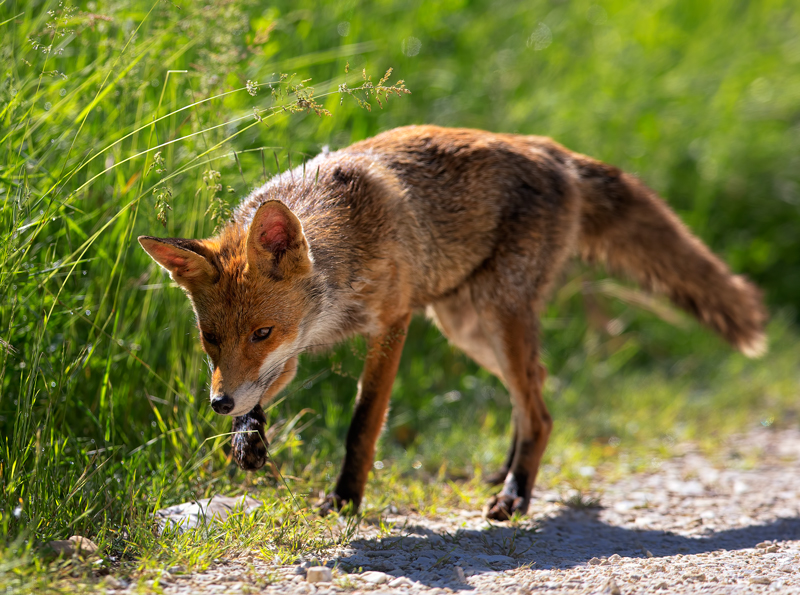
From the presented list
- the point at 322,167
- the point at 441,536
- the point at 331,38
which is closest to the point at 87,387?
the point at 322,167

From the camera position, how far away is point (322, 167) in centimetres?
441

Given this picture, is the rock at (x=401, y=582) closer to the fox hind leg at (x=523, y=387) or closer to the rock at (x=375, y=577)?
the rock at (x=375, y=577)

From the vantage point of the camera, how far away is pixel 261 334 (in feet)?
11.9

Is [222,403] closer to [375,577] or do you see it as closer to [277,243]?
[277,243]

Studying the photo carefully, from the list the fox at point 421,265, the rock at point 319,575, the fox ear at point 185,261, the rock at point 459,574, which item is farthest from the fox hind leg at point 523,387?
the fox ear at point 185,261

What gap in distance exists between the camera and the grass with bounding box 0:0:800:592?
3.54 m

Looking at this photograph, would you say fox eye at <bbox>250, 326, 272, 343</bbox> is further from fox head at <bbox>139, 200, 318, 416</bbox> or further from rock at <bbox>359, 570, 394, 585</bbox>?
rock at <bbox>359, 570, 394, 585</bbox>

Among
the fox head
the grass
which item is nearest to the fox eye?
the fox head

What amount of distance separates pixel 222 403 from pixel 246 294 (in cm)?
51

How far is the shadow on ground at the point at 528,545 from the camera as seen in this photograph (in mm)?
3467


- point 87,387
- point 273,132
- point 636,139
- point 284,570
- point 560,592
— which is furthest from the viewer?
point 636,139

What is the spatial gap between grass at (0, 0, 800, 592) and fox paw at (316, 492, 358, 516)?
12 centimetres

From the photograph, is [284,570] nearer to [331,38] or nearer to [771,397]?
[331,38]

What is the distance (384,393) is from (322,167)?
1.30 meters
